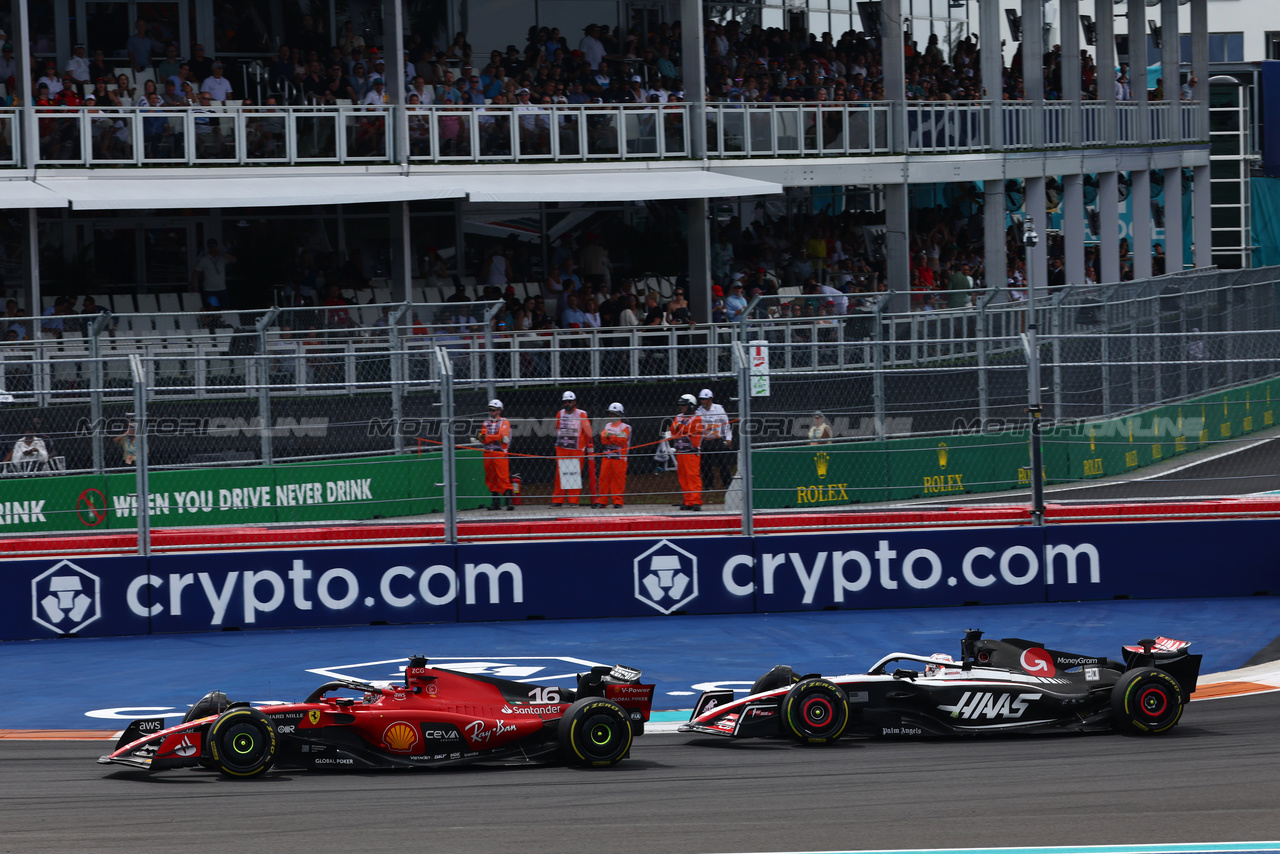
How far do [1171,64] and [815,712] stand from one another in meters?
33.8

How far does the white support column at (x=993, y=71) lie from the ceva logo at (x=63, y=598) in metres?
→ 20.9

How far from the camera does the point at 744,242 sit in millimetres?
30578

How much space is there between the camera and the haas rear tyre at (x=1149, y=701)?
30.9ft

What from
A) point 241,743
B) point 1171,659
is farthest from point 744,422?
point 241,743

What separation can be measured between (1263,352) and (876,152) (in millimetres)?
7907

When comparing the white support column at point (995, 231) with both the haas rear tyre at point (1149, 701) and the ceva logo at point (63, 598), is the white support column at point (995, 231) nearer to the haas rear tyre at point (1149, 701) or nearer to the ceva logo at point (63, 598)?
the ceva logo at point (63, 598)

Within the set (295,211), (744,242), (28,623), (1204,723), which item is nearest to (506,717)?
(1204,723)

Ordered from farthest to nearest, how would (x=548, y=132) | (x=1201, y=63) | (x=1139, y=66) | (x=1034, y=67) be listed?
(x=1201, y=63) < (x=1139, y=66) < (x=1034, y=67) < (x=548, y=132)

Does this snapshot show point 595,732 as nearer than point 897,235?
Yes

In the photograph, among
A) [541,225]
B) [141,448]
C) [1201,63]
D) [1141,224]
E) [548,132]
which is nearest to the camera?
[141,448]

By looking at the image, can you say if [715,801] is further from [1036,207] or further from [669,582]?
[1036,207]

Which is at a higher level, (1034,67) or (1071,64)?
(1071,64)

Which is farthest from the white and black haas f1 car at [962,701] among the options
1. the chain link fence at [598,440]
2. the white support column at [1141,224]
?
the white support column at [1141,224]

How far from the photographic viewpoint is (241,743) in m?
8.59
